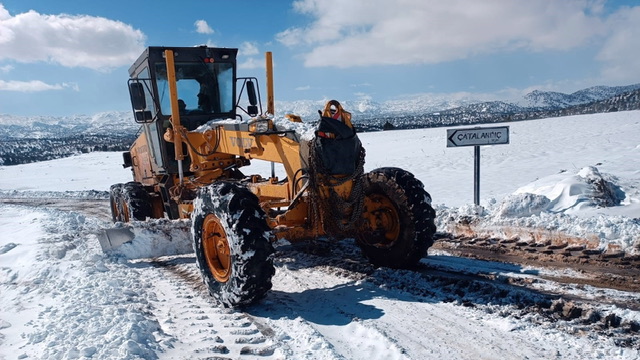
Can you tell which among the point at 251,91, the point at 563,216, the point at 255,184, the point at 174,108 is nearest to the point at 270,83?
the point at 251,91

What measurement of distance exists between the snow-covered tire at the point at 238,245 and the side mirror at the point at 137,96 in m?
2.71

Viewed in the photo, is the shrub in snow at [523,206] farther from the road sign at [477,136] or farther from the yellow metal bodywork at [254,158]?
the yellow metal bodywork at [254,158]

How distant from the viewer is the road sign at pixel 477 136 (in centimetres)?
818

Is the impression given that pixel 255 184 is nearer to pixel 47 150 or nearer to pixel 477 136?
pixel 477 136

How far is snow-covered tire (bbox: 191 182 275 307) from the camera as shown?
4406 millimetres

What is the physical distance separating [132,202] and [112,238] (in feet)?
6.62

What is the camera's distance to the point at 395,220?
5719 millimetres

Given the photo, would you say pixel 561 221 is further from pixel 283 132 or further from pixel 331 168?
pixel 283 132

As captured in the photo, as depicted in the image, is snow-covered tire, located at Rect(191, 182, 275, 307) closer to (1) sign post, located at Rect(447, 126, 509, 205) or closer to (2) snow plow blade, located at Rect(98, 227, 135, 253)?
(2) snow plow blade, located at Rect(98, 227, 135, 253)

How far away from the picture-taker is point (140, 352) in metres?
3.54

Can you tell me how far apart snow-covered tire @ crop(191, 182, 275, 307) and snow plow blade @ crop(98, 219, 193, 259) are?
2.10 metres

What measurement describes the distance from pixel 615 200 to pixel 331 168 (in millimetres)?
5633

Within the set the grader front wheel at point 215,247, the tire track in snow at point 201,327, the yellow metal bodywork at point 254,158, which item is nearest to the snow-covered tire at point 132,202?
the yellow metal bodywork at point 254,158

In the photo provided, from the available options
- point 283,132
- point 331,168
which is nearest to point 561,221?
point 331,168
